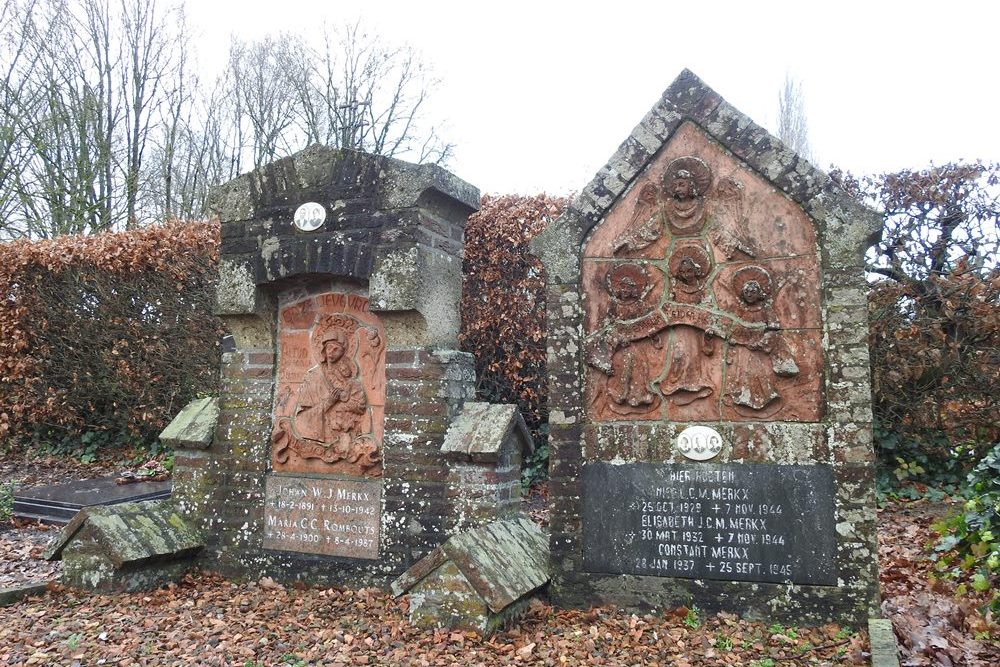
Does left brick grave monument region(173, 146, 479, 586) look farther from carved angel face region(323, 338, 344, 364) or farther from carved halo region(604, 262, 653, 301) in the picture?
carved halo region(604, 262, 653, 301)

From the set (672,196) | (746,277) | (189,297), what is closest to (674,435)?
(746,277)

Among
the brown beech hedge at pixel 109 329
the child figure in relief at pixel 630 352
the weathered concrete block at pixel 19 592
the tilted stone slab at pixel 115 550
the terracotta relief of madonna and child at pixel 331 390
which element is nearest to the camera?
the child figure in relief at pixel 630 352

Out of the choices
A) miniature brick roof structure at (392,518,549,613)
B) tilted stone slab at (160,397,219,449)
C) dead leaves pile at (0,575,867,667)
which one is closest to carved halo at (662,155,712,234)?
miniature brick roof structure at (392,518,549,613)

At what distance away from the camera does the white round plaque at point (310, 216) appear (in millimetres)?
5664

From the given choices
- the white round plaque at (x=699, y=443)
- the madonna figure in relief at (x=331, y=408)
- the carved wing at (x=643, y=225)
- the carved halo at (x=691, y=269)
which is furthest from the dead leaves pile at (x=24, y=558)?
the carved halo at (x=691, y=269)

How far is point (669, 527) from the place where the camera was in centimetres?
459

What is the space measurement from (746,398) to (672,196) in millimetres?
1327

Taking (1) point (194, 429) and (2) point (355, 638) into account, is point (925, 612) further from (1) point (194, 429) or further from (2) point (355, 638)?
(1) point (194, 429)

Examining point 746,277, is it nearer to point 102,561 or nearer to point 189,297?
point 102,561

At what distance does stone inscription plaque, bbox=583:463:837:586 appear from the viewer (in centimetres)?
437

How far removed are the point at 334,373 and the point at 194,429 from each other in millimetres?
1225

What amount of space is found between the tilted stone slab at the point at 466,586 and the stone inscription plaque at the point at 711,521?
56cm

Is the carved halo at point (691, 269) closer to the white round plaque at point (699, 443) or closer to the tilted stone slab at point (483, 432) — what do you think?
the white round plaque at point (699, 443)

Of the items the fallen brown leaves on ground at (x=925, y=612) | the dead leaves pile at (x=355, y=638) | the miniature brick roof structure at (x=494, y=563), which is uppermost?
the miniature brick roof structure at (x=494, y=563)
